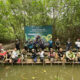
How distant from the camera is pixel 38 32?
31.1ft

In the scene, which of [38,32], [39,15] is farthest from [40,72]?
[39,15]


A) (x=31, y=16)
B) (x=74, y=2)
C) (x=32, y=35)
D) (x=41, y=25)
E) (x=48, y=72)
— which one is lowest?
(x=48, y=72)

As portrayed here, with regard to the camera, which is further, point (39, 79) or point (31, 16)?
point (31, 16)

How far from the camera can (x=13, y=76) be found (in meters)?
5.48

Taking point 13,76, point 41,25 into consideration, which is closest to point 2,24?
point 41,25

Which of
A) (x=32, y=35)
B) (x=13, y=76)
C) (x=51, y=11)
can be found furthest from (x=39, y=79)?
(x=51, y=11)

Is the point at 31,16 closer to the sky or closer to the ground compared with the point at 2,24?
closer to the sky

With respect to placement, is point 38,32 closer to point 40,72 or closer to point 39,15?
point 39,15

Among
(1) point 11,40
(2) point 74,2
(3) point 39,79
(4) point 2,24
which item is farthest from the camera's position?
(1) point 11,40

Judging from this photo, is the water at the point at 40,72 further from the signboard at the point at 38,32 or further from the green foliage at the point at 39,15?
the green foliage at the point at 39,15

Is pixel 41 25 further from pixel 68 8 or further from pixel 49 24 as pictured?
pixel 68 8

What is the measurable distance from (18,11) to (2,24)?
6.24 feet

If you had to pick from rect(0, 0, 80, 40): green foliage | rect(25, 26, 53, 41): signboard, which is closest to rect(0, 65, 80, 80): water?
rect(25, 26, 53, 41): signboard

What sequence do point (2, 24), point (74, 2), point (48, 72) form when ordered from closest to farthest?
1. point (48, 72)
2. point (74, 2)
3. point (2, 24)
